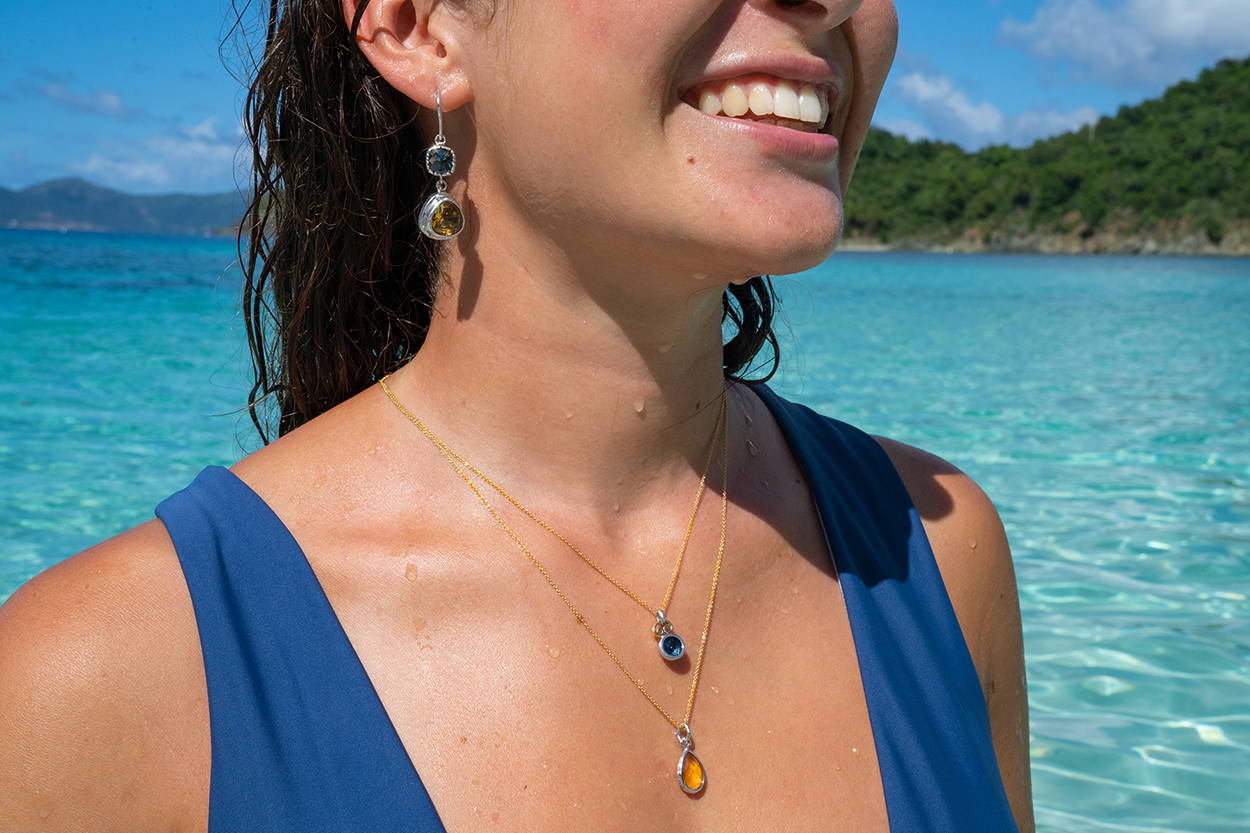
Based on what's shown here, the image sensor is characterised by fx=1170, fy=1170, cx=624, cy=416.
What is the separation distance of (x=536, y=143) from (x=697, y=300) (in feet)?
0.93

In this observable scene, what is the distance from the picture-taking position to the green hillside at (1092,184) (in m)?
66.8

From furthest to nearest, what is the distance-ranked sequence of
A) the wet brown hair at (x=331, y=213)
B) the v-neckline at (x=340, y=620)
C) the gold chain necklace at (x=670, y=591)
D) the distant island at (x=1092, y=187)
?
the distant island at (x=1092, y=187)
the wet brown hair at (x=331, y=213)
the gold chain necklace at (x=670, y=591)
the v-neckline at (x=340, y=620)

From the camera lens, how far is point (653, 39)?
4.05 ft

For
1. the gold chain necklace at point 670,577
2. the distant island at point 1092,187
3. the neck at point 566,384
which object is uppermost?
the distant island at point 1092,187

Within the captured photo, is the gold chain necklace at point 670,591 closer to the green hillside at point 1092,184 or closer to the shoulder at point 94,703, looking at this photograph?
the shoulder at point 94,703

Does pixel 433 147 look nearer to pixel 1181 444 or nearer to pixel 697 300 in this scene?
pixel 697 300

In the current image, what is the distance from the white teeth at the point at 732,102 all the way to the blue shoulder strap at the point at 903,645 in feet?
1.87

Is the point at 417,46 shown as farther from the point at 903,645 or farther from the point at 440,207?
the point at 903,645

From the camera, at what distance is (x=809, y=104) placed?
4.41 feet

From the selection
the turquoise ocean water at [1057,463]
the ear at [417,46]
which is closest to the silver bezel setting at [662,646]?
the ear at [417,46]

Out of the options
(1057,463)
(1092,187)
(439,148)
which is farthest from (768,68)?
(1092,187)

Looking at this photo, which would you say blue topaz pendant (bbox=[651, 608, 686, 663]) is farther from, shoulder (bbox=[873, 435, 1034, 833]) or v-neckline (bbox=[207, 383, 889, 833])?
shoulder (bbox=[873, 435, 1034, 833])

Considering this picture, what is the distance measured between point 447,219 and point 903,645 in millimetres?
804

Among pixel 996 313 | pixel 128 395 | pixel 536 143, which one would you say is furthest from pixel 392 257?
pixel 996 313
